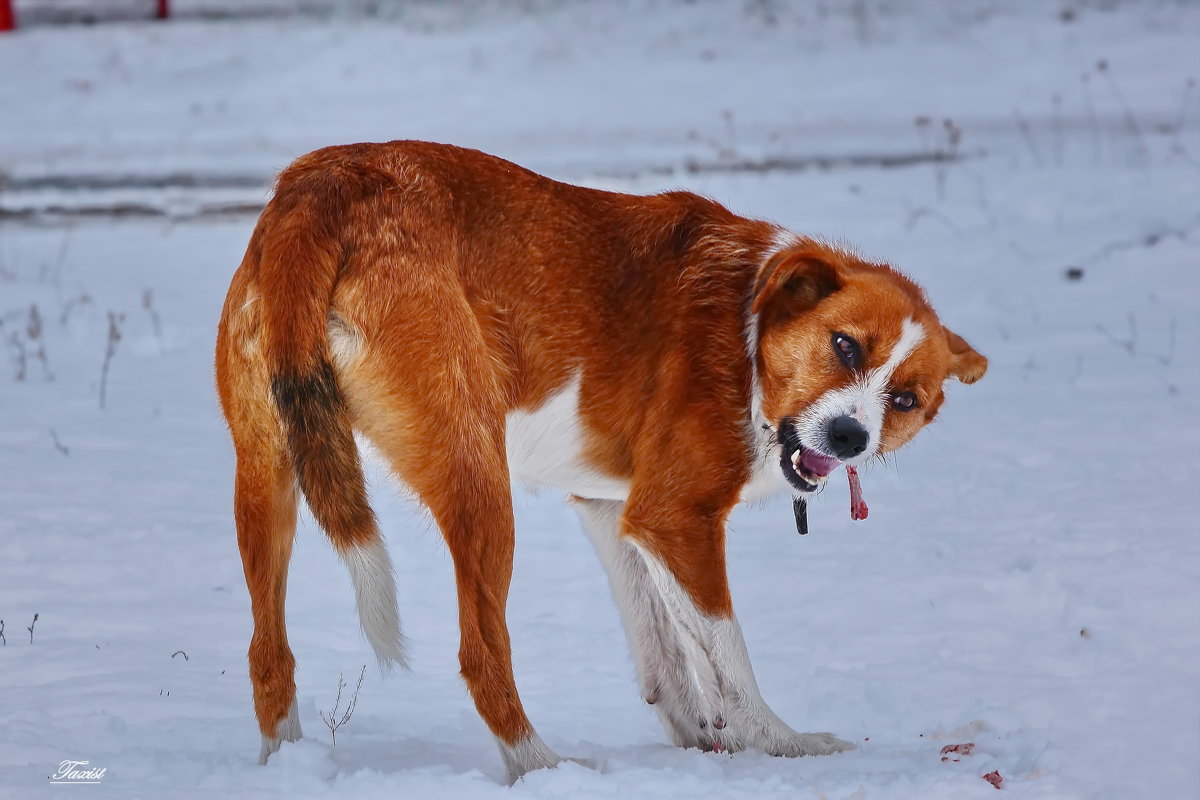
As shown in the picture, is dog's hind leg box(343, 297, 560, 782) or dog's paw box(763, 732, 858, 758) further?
dog's paw box(763, 732, 858, 758)

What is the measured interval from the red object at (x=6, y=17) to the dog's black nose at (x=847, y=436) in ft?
51.0

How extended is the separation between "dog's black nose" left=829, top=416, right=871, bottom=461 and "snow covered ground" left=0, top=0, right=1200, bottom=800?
85cm

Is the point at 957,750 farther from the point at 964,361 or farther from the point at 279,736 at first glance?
the point at 279,736

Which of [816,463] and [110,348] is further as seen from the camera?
[110,348]

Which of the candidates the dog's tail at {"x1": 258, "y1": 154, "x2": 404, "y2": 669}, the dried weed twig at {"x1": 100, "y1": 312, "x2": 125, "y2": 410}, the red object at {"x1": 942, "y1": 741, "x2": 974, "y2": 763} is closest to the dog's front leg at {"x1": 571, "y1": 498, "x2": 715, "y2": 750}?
the red object at {"x1": 942, "y1": 741, "x2": 974, "y2": 763}

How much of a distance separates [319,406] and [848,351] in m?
1.42

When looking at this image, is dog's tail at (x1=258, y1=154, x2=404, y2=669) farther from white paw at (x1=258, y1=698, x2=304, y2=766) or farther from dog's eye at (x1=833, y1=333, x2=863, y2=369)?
dog's eye at (x1=833, y1=333, x2=863, y2=369)

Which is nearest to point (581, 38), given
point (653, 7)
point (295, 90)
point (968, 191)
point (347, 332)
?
point (653, 7)

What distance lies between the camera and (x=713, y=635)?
374 cm

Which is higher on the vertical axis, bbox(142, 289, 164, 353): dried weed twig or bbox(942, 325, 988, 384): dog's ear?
bbox(942, 325, 988, 384): dog's ear

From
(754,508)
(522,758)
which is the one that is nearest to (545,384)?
(522,758)

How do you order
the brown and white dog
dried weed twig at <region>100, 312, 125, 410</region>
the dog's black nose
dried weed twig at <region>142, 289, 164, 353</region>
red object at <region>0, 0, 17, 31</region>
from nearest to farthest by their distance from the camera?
the brown and white dog → the dog's black nose → dried weed twig at <region>100, 312, 125, 410</region> → dried weed twig at <region>142, 289, 164, 353</region> → red object at <region>0, 0, 17, 31</region>

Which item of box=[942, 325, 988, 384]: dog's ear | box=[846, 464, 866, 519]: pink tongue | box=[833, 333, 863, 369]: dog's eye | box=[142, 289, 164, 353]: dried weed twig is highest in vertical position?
box=[833, 333, 863, 369]: dog's eye

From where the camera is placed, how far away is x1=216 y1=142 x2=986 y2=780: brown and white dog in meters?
3.29
